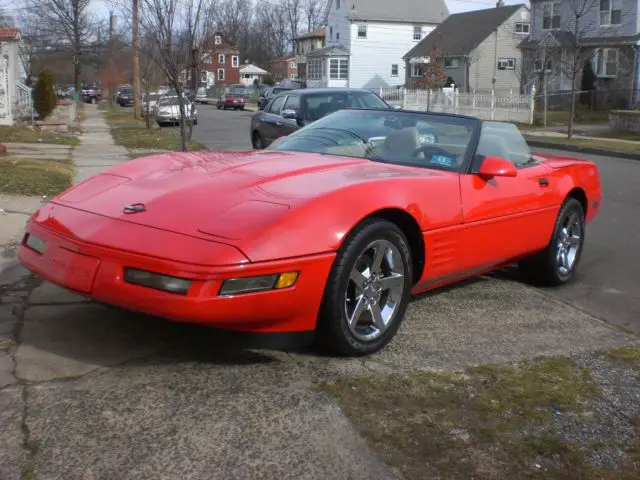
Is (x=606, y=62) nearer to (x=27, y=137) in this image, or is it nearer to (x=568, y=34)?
(x=568, y=34)

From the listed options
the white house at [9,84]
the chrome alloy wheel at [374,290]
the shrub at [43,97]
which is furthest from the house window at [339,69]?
the chrome alloy wheel at [374,290]

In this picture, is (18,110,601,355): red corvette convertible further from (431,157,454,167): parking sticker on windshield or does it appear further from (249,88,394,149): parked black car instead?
(249,88,394,149): parked black car

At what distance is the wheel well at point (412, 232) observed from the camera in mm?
4039

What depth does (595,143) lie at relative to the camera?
2053 cm

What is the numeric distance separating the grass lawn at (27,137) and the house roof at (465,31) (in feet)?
107

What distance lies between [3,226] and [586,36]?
34.3 m

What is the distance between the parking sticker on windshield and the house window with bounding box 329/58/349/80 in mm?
54999

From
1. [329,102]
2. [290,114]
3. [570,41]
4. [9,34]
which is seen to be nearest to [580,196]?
[290,114]

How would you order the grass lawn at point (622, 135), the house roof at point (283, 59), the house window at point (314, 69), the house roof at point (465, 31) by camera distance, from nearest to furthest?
the grass lawn at point (622, 135), the house roof at point (465, 31), the house window at point (314, 69), the house roof at point (283, 59)

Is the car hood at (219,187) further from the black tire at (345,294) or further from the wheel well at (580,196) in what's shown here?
the wheel well at (580,196)

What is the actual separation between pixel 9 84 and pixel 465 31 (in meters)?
37.0

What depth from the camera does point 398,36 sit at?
6016cm

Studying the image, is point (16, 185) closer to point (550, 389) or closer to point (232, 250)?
point (232, 250)

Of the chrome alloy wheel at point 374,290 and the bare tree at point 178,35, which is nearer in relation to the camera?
the chrome alloy wheel at point 374,290
